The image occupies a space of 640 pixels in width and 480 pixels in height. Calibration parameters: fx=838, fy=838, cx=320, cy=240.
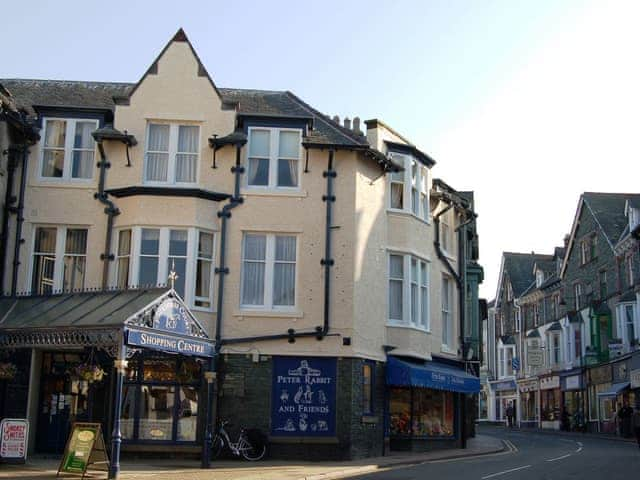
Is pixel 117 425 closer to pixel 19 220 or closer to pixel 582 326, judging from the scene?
pixel 19 220

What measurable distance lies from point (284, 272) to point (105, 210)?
5535 mm

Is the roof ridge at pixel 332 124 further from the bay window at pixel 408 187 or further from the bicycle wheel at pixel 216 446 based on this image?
the bicycle wheel at pixel 216 446

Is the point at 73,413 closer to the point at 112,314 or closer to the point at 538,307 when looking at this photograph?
the point at 112,314

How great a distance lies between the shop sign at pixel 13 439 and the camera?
61.7ft

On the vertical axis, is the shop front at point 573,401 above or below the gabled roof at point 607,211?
below

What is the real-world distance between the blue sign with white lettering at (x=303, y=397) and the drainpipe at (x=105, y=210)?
5.51 meters

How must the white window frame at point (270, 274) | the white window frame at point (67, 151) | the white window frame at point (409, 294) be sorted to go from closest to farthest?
the white window frame at point (270, 274) < the white window frame at point (67, 151) < the white window frame at point (409, 294)

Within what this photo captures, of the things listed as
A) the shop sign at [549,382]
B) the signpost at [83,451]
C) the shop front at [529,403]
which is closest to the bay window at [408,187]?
the signpost at [83,451]

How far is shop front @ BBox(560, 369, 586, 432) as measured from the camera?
5578 centimetres

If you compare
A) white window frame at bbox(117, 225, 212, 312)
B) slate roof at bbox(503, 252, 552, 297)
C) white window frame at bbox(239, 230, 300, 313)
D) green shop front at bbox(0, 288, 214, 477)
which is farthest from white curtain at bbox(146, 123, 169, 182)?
slate roof at bbox(503, 252, 552, 297)

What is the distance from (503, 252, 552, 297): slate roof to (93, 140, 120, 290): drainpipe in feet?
183

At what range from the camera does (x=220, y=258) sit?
2436 centimetres

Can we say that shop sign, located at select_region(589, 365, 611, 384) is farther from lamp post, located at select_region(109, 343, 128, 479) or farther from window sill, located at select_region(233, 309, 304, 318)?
lamp post, located at select_region(109, 343, 128, 479)

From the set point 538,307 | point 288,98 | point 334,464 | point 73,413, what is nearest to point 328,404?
point 334,464
